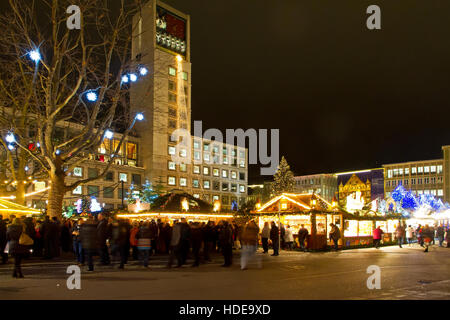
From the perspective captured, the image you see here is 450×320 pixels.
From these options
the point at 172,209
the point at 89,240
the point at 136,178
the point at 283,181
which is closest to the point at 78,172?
the point at 136,178

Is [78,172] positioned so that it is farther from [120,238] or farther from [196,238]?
[120,238]

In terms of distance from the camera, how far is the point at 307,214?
85.5 feet

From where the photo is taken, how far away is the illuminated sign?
262ft

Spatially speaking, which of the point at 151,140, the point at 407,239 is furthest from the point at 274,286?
the point at 151,140

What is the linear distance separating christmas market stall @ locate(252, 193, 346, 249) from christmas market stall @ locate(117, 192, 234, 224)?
3.42 meters

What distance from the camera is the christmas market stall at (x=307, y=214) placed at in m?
25.9

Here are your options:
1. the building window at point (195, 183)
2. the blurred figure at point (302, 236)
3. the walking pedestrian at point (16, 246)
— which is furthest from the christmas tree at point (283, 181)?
the walking pedestrian at point (16, 246)

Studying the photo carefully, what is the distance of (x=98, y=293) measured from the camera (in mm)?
9391

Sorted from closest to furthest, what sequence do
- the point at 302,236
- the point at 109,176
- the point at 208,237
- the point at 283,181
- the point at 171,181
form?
the point at 208,237 < the point at 302,236 < the point at 109,176 < the point at 283,181 < the point at 171,181

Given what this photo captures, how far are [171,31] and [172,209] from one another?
63295 mm

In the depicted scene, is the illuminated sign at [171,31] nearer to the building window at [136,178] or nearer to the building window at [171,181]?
the building window at [171,181]

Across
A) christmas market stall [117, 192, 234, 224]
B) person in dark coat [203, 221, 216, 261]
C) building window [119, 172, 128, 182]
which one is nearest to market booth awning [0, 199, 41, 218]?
christmas market stall [117, 192, 234, 224]

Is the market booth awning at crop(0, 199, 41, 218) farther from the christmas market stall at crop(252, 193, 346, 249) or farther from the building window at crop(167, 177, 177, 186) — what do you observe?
Answer: the building window at crop(167, 177, 177, 186)
